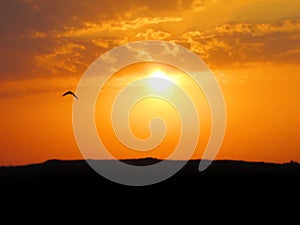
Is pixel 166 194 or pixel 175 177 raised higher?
pixel 175 177

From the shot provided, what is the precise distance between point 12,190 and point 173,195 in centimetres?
1210

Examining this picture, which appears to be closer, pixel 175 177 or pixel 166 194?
pixel 166 194

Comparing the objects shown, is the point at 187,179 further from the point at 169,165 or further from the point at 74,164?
the point at 74,164

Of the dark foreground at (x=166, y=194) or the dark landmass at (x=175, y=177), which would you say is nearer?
the dark foreground at (x=166, y=194)

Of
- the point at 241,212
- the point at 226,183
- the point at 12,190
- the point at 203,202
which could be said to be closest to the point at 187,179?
the point at 226,183

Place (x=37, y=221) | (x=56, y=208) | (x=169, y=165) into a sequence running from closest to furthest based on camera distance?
(x=37, y=221) < (x=56, y=208) < (x=169, y=165)

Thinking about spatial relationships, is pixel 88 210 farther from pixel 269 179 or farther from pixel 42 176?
pixel 269 179

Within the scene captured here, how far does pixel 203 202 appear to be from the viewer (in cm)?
4675

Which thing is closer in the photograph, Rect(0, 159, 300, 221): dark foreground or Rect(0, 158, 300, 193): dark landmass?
Rect(0, 159, 300, 221): dark foreground

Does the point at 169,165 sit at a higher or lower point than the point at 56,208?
higher

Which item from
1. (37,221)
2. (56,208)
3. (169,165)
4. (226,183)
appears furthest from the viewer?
(169,165)

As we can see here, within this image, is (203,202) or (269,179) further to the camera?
(269,179)

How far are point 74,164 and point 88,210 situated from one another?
53.5ft

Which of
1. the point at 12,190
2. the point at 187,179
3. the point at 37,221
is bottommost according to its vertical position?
the point at 37,221
